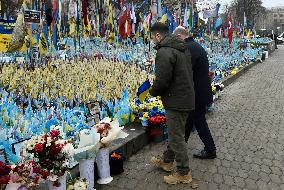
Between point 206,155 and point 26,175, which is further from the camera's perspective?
point 206,155

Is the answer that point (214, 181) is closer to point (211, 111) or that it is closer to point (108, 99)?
point (108, 99)

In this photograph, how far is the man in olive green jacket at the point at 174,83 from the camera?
3.94 meters

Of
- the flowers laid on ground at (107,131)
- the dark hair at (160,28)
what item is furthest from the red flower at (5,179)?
the dark hair at (160,28)

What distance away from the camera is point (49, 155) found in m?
3.19

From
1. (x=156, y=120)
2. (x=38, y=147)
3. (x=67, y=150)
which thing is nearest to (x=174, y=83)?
(x=67, y=150)

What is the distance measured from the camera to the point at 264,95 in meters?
10.5

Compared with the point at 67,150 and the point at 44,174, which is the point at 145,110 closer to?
the point at 67,150

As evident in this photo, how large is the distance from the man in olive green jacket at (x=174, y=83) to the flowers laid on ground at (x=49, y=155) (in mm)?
1372

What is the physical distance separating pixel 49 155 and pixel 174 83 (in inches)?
66.3

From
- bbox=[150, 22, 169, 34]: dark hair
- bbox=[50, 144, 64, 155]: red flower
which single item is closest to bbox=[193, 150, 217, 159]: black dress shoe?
bbox=[150, 22, 169, 34]: dark hair

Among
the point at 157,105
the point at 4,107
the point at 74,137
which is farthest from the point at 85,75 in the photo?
the point at 74,137

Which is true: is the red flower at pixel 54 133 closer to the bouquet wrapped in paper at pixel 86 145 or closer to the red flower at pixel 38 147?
the red flower at pixel 38 147

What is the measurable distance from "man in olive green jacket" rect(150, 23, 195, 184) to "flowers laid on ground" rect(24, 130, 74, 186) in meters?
1.37

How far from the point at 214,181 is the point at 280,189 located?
82 cm
